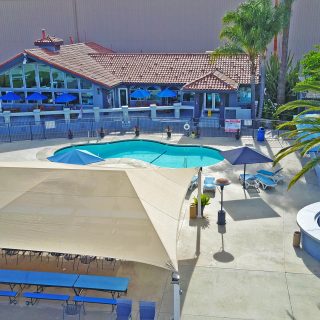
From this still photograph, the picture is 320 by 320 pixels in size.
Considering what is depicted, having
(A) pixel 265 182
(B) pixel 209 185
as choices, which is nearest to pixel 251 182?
(A) pixel 265 182


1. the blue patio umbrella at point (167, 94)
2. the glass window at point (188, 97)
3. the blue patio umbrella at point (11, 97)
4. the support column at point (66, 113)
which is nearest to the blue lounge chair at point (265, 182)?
the blue patio umbrella at point (167, 94)

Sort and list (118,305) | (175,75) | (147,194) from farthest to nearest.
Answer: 1. (175,75)
2. (147,194)
3. (118,305)

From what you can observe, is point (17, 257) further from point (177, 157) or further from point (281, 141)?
point (281, 141)

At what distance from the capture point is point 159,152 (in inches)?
1137

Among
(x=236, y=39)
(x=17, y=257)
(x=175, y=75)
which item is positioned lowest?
(x=17, y=257)

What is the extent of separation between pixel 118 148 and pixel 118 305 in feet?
60.2

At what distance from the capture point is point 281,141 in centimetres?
2861

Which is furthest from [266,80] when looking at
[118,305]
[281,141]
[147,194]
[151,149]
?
[118,305]

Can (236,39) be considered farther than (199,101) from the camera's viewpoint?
No

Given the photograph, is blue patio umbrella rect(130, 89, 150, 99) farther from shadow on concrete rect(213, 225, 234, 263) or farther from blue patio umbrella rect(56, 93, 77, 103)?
shadow on concrete rect(213, 225, 234, 263)

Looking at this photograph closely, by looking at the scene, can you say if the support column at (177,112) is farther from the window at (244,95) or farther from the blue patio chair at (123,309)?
the blue patio chair at (123,309)

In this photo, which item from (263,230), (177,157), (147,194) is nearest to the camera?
(147,194)

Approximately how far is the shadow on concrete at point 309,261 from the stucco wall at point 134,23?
32517 millimetres

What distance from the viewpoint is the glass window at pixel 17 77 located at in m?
36.4
